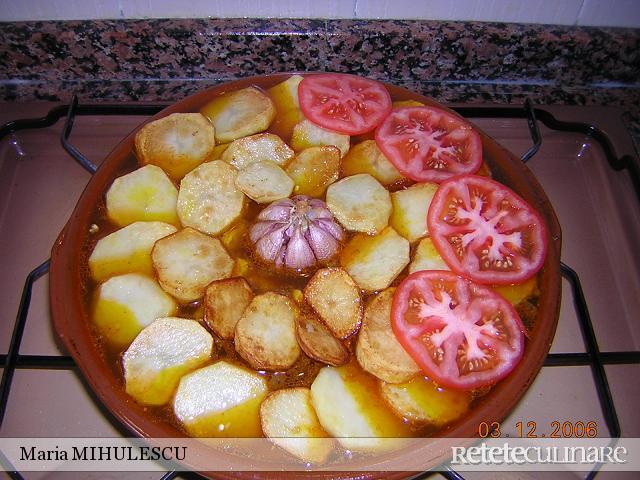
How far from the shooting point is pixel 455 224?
1117 mm

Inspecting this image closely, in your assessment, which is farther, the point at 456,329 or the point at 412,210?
the point at 412,210

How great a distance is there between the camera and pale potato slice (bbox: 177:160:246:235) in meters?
1.15

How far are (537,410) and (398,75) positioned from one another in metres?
1.01

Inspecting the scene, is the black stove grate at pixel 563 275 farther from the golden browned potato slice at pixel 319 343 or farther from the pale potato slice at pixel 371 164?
the pale potato slice at pixel 371 164

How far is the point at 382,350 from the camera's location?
1004 mm

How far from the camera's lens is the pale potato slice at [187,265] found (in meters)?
1.08

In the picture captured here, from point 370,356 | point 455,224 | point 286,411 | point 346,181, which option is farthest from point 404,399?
point 346,181

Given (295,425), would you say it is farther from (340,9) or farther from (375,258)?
(340,9)

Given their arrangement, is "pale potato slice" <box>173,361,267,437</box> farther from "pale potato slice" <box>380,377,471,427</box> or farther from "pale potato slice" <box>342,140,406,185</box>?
"pale potato slice" <box>342,140,406,185</box>

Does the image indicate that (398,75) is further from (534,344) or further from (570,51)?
(534,344)

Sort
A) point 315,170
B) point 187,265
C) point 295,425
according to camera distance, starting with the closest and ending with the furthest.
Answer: point 295,425 → point 187,265 → point 315,170

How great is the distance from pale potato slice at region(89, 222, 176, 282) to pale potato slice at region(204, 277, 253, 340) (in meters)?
0.16

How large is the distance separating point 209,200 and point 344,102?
384 mm

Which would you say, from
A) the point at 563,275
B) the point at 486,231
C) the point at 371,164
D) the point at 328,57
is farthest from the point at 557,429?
the point at 328,57
